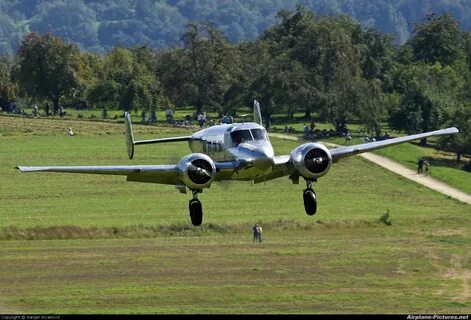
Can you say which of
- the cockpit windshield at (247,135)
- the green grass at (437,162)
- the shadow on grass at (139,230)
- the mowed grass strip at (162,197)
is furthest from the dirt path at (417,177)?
the cockpit windshield at (247,135)

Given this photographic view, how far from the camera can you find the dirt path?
443ft

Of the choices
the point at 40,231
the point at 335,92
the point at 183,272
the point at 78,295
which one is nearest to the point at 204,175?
the point at 78,295

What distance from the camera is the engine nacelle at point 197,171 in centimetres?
5916

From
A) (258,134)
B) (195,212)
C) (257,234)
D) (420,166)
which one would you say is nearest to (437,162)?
(420,166)

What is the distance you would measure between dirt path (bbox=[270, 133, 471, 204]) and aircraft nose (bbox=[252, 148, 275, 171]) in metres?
75.5

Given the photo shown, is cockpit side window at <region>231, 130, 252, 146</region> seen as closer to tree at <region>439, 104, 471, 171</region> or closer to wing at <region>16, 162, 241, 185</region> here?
wing at <region>16, 162, 241, 185</region>

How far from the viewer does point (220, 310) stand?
273 ft

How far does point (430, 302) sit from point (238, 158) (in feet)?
100

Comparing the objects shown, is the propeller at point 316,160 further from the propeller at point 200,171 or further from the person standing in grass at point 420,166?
the person standing in grass at point 420,166

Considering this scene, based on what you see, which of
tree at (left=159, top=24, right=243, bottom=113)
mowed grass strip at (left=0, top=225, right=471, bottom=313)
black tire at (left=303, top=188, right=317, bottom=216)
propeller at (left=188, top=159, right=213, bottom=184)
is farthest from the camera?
tree at (left=159, top=24, right=243, bottom=113)

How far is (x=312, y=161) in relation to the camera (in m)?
59.8

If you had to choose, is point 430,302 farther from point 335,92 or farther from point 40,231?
point 335,92

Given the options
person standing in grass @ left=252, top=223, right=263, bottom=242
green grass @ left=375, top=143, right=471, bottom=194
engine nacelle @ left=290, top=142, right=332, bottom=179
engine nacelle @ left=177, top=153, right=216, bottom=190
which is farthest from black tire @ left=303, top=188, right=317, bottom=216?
green grass @ left=375, top=143, right=471, bottom=194

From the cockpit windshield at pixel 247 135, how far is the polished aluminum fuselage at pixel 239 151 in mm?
147
